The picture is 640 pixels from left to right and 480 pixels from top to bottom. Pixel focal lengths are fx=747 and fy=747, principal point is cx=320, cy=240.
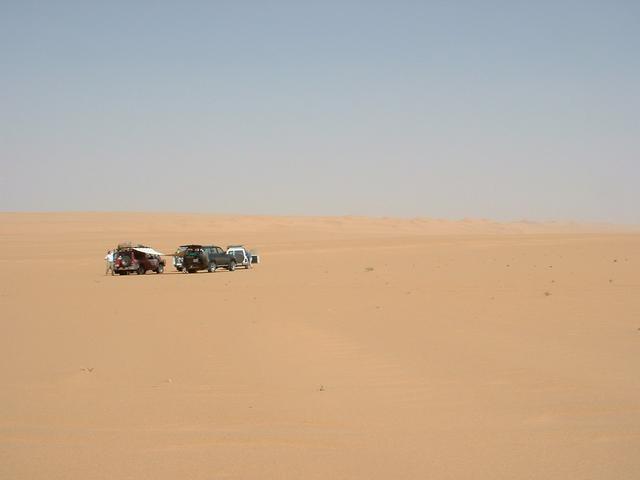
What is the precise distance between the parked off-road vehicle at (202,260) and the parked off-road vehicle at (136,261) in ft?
4.38

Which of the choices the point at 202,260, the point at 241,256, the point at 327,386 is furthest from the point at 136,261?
the point at 327,386

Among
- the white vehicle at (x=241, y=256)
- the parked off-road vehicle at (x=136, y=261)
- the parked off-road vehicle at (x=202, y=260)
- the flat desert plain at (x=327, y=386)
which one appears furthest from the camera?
the white vehicle at (x=241, y=256)

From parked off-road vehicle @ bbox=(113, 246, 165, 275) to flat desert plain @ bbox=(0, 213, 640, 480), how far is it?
14760 mm

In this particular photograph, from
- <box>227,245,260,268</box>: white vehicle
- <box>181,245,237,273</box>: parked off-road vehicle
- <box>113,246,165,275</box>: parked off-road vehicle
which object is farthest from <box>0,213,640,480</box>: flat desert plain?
<box>227,245,260,268</box>: white vehicle

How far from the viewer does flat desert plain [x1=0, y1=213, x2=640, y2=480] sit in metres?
5.80

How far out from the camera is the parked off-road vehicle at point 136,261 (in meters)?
34.2

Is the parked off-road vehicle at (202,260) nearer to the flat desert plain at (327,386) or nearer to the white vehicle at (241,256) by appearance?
the white vehicle at (241,256)

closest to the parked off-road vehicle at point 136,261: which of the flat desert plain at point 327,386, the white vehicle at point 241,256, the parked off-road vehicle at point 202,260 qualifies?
the parked off-road vehicle at point 202,260

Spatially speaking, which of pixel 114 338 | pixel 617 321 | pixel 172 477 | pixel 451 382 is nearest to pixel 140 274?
pixel 114 338

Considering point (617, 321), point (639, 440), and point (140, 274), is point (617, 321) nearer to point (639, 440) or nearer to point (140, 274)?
point (639, 440)

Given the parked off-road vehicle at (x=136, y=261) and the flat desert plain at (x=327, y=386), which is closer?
the flat desert plain at (x=327, y=386)

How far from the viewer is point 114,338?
12.5 metres

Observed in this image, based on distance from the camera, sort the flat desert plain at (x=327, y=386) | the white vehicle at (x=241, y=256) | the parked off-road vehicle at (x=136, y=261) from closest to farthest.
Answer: the flat desert plain at (x=327, y=386), the parked off-road vehicle at (x=136, y=261), the white vehicle at (x=241, y=256)

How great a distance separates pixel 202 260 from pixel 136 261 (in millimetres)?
3051
